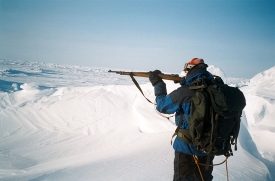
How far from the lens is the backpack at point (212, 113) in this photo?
1.50 m

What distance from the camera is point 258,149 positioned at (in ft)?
19.5

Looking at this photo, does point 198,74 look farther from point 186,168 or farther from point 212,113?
point 186,168

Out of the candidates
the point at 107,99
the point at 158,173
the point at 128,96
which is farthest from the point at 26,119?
the point at 158,173

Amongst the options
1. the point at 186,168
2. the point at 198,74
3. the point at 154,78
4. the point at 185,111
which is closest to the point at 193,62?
the point at 198,74

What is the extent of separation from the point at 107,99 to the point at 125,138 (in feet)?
12.8

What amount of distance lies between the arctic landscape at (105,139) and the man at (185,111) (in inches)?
56.6

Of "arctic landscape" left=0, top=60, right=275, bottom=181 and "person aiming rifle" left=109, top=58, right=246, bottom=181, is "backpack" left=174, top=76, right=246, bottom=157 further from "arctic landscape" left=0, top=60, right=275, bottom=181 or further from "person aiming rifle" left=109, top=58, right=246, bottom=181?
"arctic landscape" left=0, top=60, right=275, bottom=181

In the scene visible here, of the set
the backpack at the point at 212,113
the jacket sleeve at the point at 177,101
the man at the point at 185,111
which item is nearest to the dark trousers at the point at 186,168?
the man at the point at 185,111

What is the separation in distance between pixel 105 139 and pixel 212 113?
20.7 feet

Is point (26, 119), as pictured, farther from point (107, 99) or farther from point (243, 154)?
point (243, 154)

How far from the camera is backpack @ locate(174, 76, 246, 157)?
1.50 meters

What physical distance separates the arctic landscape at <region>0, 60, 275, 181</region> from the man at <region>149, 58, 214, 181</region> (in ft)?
4.72

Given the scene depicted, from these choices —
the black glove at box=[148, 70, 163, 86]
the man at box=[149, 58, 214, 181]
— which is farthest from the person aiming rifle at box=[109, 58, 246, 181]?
the black glove at box=[148, 70, 163, 86]

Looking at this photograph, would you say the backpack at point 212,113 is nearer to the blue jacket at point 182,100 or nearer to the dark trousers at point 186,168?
the blue jacket at point 182,100
